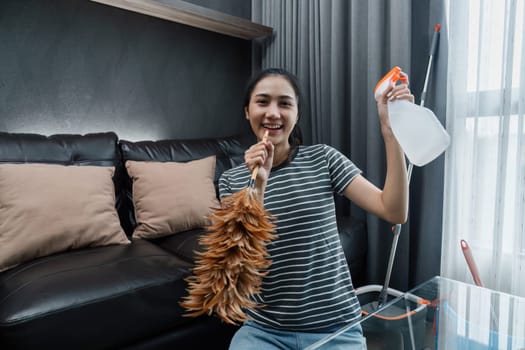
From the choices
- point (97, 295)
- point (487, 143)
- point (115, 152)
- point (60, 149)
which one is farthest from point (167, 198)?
point (487, 143)

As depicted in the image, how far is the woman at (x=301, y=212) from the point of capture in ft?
2.95

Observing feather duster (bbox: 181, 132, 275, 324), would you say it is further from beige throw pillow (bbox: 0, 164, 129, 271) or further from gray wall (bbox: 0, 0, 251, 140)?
gray wall (bbox: 0, 0, 251, 140)

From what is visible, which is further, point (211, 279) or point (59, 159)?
point (59, 159)

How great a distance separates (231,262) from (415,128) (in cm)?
53

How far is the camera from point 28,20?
6.32ft

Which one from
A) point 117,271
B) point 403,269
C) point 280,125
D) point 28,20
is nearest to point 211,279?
point 280,125

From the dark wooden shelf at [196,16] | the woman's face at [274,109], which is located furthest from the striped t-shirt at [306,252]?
the dark wooden shelf at [196,16]

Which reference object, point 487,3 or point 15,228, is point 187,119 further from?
point 487,3

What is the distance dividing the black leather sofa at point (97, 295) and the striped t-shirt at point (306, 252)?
16.4 inches

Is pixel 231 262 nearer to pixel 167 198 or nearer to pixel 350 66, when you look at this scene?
pixel 167 198

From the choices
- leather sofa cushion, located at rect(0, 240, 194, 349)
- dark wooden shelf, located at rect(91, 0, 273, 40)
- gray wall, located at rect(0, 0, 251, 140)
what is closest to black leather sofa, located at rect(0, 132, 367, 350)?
leather sofa cushion, located at rect(0, 240, 194, 349)

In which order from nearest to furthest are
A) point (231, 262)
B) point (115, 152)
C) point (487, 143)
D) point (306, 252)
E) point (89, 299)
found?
point (231, 262), point (306, 252), point (89, 299), point (487, 143), point (115, 152)

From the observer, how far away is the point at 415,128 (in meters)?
0.84

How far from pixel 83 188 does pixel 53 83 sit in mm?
856
